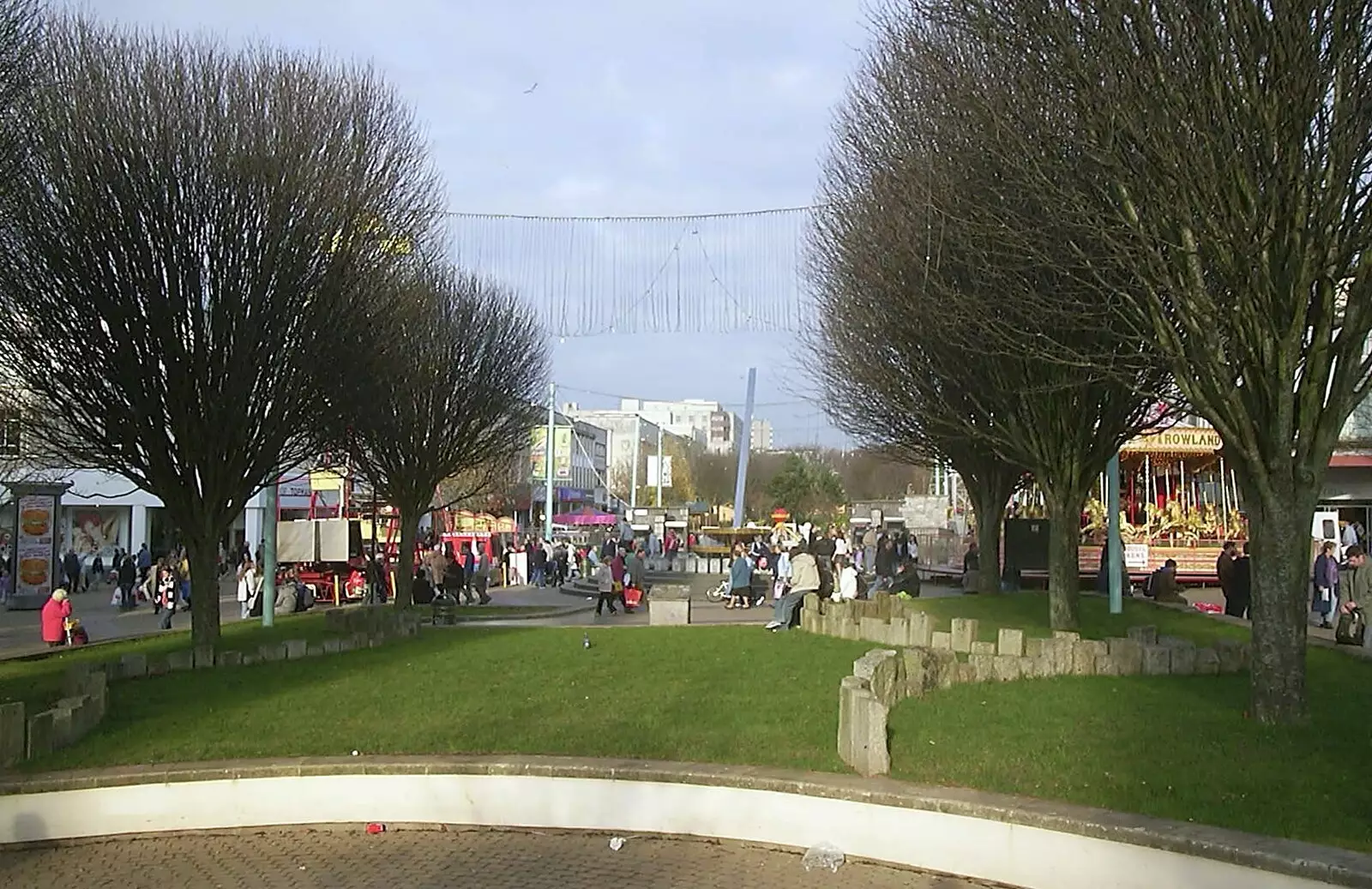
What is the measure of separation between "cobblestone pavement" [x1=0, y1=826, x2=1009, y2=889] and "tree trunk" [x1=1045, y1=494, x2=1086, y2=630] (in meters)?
11.8

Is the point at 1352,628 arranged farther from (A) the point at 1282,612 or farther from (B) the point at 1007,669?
(A) the point at 1282,612

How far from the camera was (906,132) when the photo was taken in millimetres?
17312

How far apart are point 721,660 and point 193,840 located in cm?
781

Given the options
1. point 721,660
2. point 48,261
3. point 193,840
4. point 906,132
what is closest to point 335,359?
point 48,261

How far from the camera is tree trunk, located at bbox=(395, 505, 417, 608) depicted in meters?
27.7

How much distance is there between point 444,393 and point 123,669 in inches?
557

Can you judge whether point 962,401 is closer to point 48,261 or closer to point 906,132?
point 906,132

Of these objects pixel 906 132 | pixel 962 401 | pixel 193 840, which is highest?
pixel 906 132

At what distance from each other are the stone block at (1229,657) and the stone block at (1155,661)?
682 mm

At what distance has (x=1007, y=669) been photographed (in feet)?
43.0

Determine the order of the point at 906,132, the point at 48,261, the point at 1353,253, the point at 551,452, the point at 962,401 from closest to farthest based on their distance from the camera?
the point at 1353,253, the point at 48,261, the point at 906,132, the point at 962,401, the point at 551,452

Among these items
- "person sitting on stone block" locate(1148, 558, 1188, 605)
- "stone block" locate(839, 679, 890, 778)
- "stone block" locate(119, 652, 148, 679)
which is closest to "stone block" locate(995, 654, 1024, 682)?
"stone block" locate(839, 679, 890, 778)

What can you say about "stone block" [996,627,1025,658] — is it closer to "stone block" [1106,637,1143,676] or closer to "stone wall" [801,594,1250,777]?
"stone wall" [801,594,1250,777]

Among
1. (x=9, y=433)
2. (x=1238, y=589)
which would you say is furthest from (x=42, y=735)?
(x=1238, y=589)
